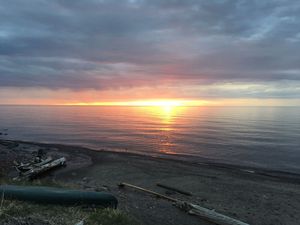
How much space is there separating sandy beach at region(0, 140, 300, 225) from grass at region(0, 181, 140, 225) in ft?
9.90

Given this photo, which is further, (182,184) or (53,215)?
(182,184)

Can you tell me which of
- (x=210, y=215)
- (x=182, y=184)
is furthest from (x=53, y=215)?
(x=182, y=184)

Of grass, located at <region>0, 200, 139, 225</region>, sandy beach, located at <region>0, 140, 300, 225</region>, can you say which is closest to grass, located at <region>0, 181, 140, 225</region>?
grass, located at <region>0, 200, 139, 225</region>

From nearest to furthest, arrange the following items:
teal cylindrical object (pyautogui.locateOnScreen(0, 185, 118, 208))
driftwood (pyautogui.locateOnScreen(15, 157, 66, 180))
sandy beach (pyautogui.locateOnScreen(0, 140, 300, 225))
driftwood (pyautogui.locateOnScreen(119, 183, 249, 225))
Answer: teal cylindrical object (pyautogui.locateOnScreen(0, 185, 118, 208)) < driftwood (pyautogui.locateOnScreen(119, 183, 249, 225)) < sandy beach (pyautogui.locateOnScreen(0, 140, 300, 225)) < driftwood (pyautogui.locateOnScreen(15, 157, 66, 180))

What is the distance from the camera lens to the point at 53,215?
28.8 feet

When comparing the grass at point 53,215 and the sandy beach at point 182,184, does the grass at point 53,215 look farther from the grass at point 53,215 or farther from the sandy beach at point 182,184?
the sandy beach at point 182,184

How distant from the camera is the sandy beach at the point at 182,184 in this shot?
14.9m

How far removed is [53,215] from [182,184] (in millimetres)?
15906

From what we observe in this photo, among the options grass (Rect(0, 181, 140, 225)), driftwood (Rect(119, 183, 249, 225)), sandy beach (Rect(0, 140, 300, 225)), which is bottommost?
sandy beach (Rect(0, 140, 300, 225))

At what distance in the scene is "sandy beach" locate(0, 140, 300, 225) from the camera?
14.9 meters

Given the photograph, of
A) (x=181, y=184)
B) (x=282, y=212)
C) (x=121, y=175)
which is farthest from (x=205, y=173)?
(x=282, y=212)

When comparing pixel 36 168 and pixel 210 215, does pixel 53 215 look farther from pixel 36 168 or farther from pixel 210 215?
pixel 36 168

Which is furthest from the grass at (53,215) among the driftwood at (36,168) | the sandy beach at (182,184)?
the driftwood at (36,168)

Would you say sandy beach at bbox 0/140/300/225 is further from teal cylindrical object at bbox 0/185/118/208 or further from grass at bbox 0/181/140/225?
grass at bbox 0/181/140/225
